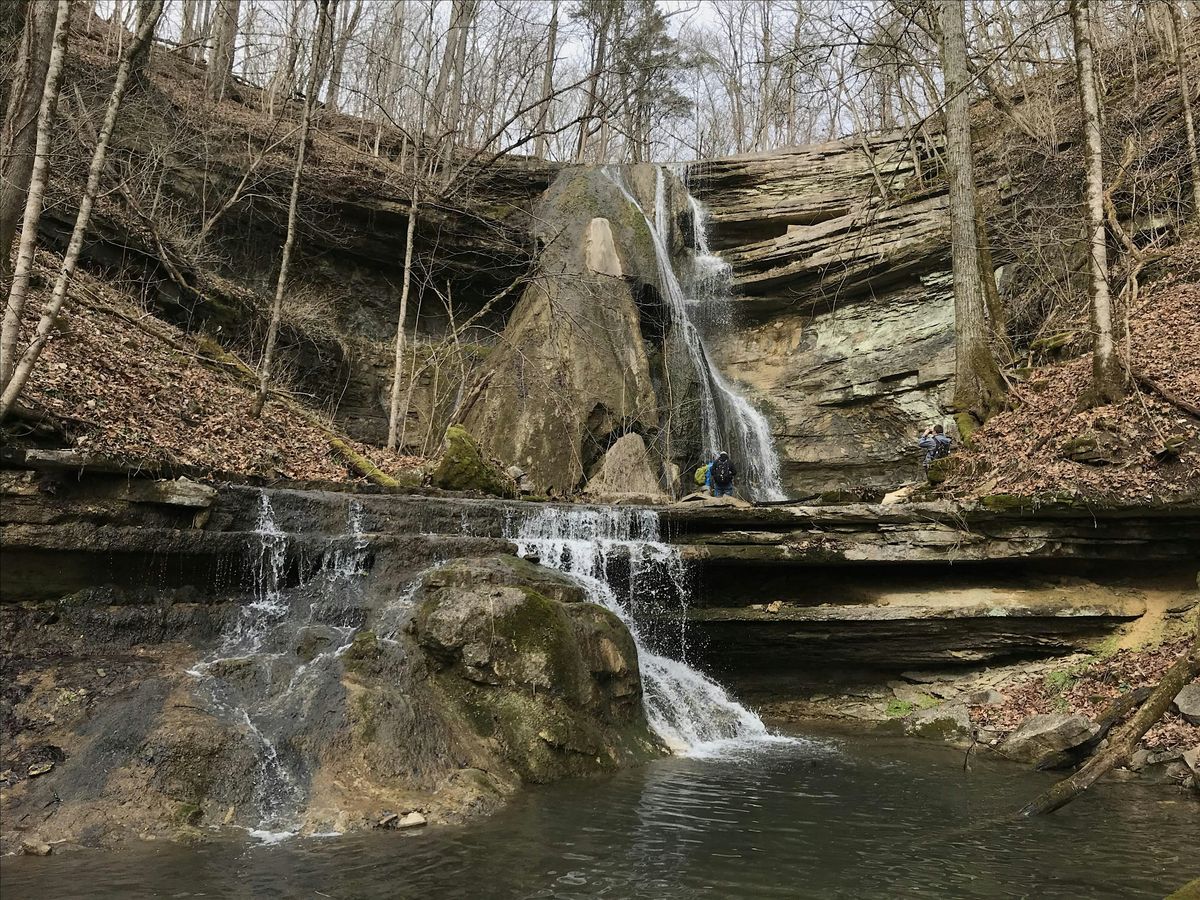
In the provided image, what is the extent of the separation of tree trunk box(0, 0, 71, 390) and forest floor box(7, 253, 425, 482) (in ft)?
2.27

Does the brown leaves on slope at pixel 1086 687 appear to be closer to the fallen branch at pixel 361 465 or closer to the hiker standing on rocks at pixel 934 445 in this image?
the hiker standing on rocks at pixel 934 445

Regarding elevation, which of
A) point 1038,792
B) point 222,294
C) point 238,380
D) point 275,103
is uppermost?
point 275,103

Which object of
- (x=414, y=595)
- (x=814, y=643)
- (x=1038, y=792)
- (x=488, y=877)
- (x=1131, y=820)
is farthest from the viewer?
(x=814, y=643)

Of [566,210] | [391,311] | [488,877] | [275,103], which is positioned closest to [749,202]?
[566,210]

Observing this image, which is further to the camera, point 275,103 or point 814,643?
point 275,103

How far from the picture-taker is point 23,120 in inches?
363

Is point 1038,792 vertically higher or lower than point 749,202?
lower

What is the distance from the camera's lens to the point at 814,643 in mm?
10500

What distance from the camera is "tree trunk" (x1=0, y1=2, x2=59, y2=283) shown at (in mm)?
8867

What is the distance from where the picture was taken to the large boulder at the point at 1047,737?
296 inches

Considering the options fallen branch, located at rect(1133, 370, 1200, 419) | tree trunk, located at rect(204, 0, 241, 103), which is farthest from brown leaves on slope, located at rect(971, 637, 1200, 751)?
tree trunk, located at rect(204, 0, 241, 103)

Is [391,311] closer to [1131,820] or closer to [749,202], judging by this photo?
[749,202]

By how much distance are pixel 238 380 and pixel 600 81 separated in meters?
22.6

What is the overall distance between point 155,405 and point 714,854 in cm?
919
